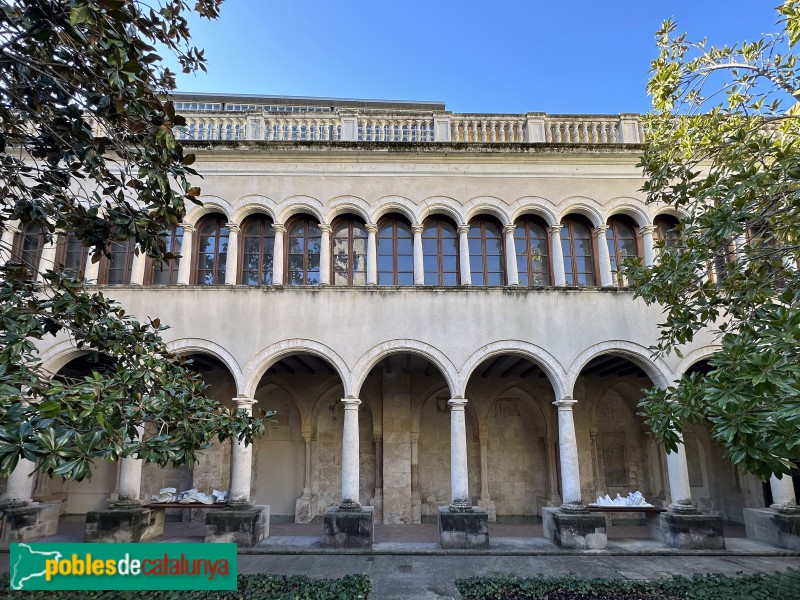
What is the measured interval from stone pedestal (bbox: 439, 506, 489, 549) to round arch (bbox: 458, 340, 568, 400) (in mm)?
2287

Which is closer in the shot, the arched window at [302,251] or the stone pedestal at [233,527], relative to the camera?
the stone pedestal at [233,527]

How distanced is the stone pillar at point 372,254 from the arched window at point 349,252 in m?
0.35

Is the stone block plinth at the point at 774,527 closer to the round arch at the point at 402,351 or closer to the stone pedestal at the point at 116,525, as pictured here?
the round arch at the point at 402,351

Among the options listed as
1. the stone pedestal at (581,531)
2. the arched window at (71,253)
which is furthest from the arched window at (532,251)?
the arched window at (71,253)

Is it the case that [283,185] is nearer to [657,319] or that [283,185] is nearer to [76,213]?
[76,213]

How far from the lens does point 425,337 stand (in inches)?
400

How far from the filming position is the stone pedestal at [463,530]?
29.8ft

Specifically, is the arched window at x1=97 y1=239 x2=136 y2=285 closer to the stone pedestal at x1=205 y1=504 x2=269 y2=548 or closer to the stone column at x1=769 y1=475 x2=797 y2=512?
the stone pedestal at x1=205 y1=504 x2=269 y2=548

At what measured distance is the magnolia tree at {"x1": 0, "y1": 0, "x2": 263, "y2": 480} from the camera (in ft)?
10.0

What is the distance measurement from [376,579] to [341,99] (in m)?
15.7

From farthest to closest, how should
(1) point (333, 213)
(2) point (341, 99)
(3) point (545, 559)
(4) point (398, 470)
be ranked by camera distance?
(2) point (341, 99)
(4) point (398, 470)
(1) point (333, 213)
(3) point (545, 559)

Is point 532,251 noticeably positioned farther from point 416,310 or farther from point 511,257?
point 416,310

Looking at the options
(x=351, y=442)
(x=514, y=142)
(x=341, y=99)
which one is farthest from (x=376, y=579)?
(x=341, y=99)
